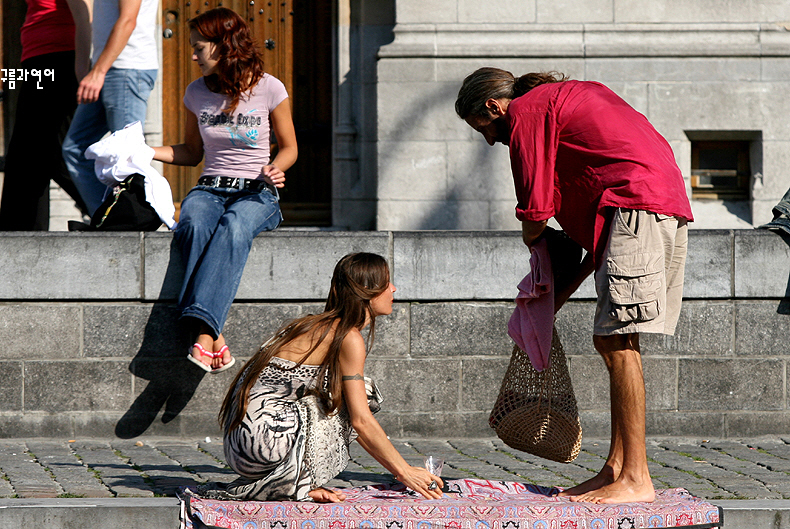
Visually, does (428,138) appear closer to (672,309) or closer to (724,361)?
(724,361)

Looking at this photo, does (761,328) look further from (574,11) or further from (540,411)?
(574,11)

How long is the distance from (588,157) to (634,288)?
0.55 metres

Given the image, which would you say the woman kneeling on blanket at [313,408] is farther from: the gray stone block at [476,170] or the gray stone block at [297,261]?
the gray stone block at [476,170]

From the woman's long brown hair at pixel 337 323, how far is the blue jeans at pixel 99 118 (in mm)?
2567

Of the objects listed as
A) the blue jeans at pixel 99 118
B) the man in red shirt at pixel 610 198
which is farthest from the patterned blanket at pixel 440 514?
the blue jeans at pixel 99 118

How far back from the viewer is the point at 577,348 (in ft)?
17.7

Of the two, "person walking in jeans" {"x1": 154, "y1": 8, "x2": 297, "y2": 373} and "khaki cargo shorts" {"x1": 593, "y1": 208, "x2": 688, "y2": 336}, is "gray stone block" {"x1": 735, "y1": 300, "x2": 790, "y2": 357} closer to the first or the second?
"khaki cargo shorts" {"x1": 593, "y1": 208, "x2": 688, "y2": 336}

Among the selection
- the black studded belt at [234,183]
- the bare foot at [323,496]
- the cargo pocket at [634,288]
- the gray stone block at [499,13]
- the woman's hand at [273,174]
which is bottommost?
the bare foot at [323,496]

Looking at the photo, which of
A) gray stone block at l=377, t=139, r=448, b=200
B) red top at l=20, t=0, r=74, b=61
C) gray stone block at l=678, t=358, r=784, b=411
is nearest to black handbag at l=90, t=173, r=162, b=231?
red top at l=20, t=0, r=74, b=61

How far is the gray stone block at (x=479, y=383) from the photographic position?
538 cm

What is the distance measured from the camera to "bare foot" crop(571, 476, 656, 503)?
3725 millimetres

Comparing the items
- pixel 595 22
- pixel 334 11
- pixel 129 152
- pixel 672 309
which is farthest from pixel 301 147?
pixel 672 309

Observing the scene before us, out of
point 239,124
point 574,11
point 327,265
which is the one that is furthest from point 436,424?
point 574,11

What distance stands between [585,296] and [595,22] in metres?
3.17
